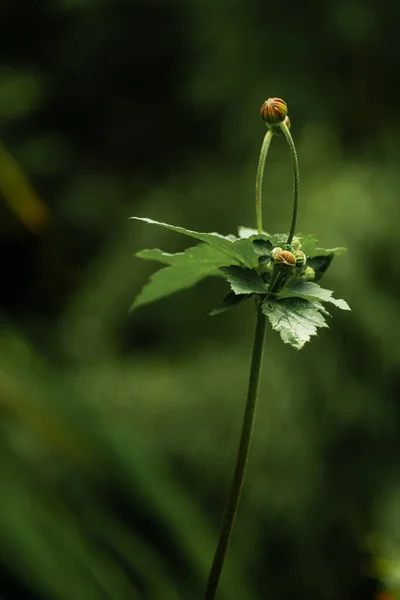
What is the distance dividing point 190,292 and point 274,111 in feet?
3.31

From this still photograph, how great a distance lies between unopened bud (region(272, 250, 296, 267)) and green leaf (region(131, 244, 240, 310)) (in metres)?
0.05

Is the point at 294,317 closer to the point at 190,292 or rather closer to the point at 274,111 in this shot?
the point at 274,111

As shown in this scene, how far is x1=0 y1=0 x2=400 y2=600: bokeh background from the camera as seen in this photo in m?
0.87

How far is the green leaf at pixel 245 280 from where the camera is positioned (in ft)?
0.96

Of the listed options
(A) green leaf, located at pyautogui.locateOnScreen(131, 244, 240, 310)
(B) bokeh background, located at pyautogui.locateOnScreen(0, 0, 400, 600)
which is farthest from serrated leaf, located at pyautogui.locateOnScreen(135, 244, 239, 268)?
(B) bokeh background, located at pyautogui.locateOnScreen(0, 0, 400, 600)

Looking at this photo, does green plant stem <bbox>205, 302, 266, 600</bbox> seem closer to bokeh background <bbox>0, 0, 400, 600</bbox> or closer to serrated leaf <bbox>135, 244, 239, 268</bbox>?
serrated leaf <bbox>135, 244, 239, 268</bbox>

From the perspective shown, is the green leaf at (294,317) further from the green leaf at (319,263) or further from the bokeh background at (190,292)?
the bokeh background at (190,292)

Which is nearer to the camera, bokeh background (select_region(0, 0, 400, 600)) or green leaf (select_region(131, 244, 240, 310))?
green leaf (select_region(131, 244, 240, 310))

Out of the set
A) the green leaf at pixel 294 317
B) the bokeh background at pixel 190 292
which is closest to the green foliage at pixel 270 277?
the green leaf at pixel 294 317

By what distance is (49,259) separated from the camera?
1508 millimetres

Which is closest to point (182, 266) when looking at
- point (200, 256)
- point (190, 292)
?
point (200, 256)

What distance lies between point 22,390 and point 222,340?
21.7 inches

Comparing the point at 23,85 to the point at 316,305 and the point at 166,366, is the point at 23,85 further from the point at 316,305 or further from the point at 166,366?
the point at 316,305

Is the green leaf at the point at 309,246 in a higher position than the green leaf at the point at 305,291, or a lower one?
higher
